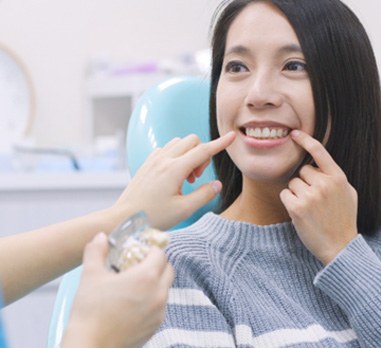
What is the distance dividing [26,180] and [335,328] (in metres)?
1.52

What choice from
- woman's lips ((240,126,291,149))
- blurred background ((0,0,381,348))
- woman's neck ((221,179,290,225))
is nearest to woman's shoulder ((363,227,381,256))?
woman's neck ((221,179,290,225))

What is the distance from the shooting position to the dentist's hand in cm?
89

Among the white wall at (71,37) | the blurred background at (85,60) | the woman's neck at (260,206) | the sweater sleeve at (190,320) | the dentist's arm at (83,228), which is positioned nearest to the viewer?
the dentist's arm at (83,228)

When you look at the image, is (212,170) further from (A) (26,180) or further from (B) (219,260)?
(A) (26,180)

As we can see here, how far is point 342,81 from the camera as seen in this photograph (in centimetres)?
113

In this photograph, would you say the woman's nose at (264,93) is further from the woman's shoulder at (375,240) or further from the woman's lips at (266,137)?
the woman's shoulder at (375,240)

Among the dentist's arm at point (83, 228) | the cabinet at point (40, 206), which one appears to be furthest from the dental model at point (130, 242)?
the cabinet at point (40, 206)

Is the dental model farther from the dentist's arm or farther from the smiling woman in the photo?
the smiling woman

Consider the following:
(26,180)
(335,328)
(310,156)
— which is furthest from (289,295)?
(26,180)

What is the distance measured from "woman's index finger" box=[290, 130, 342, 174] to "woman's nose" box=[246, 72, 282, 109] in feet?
0.20

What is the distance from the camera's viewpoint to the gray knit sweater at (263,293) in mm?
1009

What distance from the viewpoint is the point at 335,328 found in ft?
3.53

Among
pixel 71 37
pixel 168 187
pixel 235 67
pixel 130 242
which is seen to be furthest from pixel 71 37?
pixel 130 242

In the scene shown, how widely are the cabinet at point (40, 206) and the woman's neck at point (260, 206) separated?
1.21 meters
